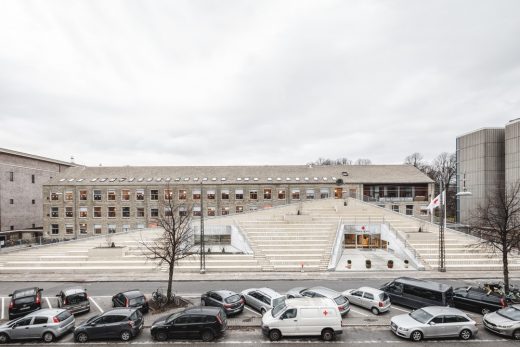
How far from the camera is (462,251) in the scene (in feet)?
112

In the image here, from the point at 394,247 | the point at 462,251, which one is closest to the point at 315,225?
the point at 394,247

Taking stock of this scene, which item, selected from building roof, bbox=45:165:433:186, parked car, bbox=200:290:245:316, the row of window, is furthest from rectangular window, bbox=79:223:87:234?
parked car, bbox=200:290:245:316

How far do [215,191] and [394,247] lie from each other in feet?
104

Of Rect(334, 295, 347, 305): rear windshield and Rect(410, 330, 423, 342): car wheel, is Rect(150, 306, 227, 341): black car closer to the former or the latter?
Rect(334, 295, 347, 305): rear windshield

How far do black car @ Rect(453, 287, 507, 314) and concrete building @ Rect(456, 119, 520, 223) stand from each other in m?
36.0

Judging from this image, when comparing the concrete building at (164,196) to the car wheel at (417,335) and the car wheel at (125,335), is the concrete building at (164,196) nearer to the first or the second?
the car wheel at (125,335)

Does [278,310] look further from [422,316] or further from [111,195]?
[111,195]

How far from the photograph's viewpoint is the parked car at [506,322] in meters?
15.2

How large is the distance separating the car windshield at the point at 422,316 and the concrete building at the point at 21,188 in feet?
210

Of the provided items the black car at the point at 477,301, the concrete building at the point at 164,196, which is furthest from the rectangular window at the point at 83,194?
the black car at the point at 477,301

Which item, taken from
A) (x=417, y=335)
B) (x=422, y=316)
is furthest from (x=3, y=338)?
(x=422, y=316)

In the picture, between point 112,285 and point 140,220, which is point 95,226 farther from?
point 112,285

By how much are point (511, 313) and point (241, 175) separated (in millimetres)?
47039

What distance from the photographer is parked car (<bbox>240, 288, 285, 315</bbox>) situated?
18.8 m
